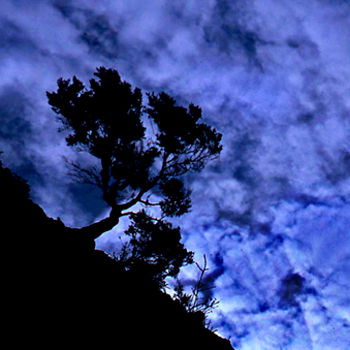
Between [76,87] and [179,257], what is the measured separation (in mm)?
12176

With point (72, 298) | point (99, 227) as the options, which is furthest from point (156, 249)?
point (72, 298)

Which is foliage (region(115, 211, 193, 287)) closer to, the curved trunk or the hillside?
the curved trunk

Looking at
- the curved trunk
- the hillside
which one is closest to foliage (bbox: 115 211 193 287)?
the curved trunk

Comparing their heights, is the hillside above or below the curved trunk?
below

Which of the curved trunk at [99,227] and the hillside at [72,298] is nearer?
the hillside at [72,298]

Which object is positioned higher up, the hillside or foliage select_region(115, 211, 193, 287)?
foliage select_region(115, 211, 193, 287)

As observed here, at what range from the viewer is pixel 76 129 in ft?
46.6

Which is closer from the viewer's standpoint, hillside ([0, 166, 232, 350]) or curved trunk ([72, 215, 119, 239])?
hillside ([0, 166, 232, 350])

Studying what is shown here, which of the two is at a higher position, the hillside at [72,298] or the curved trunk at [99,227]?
the curved trunk at [99,227]

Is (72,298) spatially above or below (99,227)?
below

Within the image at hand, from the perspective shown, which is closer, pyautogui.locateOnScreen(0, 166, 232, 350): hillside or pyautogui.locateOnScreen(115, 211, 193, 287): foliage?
pyautogui.locateOnScreen(0, 166, 232, 350): hillside

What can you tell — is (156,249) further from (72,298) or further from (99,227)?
(72,298)

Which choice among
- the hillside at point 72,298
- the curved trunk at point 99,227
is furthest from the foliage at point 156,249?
the hillside at point 72,298

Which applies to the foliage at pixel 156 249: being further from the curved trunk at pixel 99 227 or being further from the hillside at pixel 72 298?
the hillside at pixel 72 298
